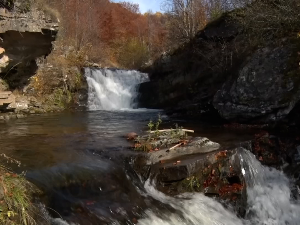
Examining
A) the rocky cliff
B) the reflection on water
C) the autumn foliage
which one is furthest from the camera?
the autumn foliage

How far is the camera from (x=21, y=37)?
10055 millimetres

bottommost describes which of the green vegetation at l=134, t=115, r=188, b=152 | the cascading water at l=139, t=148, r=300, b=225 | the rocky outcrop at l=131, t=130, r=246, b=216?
the cascading water at l=139, t=148, r=300, b=225

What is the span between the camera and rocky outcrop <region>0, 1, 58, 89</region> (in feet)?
30.7

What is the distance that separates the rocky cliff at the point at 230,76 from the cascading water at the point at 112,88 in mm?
982

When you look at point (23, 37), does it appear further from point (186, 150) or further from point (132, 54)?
point (132, 54)

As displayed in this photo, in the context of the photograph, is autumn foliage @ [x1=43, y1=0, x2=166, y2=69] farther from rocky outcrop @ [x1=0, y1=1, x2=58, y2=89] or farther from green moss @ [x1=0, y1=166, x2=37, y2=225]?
green moss @ [x1=0, y1=166, x2=37, y2=225]

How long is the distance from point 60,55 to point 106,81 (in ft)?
12.5

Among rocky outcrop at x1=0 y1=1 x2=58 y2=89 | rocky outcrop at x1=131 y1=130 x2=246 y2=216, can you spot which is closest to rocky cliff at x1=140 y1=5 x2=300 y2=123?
rocky outcrop at x1=131 y1=130 x2=246 y2=216

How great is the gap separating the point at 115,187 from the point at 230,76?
7024mm

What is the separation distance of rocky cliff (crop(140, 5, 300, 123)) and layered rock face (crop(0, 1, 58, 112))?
5.82 metres

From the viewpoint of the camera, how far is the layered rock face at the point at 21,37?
9.34 metres

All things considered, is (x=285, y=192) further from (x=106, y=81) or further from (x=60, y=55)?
(x=60, y=55)

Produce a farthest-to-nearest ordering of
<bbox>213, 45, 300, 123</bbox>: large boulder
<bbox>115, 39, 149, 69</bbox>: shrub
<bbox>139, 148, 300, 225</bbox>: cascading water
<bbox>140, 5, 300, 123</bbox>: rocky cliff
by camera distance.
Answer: <bbox>115, 39, 149, 69</bbox>: shrub < <bbox>140, 5, 300, 123</bbox>: rocky cliff < <bbox>213, 45, 300, 123</bbox>: large boulder < <bbox>139, 148, 300, 225</bbox>: cascading water

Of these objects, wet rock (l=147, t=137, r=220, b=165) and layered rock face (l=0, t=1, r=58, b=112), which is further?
layered rock face (l=0, t=1, r=58, b=112)
